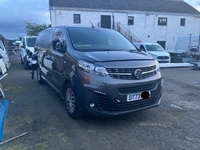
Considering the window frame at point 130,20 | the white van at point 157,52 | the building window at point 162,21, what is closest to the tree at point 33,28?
the window frame at point 130,20

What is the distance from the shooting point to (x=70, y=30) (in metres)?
3.99

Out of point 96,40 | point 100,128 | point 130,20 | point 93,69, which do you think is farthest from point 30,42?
point 130,20

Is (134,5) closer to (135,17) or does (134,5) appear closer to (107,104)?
(135,17)

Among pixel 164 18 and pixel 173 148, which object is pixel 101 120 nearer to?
pixel 173 148

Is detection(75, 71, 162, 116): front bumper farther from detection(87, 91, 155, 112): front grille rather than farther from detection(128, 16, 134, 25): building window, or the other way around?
detection(128, 16, 134, 25): building window

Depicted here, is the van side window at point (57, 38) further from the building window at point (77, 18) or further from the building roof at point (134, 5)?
the building window at point (77, 18)

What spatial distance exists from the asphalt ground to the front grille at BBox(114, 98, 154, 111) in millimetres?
438

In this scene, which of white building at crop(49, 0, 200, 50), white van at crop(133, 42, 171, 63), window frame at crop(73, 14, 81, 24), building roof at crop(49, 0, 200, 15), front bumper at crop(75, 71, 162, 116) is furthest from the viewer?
window frame at crop(73, 14, 81, 24)

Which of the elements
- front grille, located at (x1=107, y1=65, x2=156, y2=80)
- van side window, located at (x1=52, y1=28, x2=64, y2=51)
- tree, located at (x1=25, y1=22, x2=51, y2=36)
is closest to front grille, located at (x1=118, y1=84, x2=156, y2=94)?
front grille, located at (x1=107, y1=65, x2=156, y2=80)

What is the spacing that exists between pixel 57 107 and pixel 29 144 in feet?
5.12

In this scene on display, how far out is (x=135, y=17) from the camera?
23359 millimetres

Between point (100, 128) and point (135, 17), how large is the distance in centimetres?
2255

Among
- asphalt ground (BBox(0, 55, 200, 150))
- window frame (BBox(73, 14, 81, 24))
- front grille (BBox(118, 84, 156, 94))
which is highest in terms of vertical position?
window frame (BBox(73, 14, 81, 24))

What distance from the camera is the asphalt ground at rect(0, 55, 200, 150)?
2.73 meters
